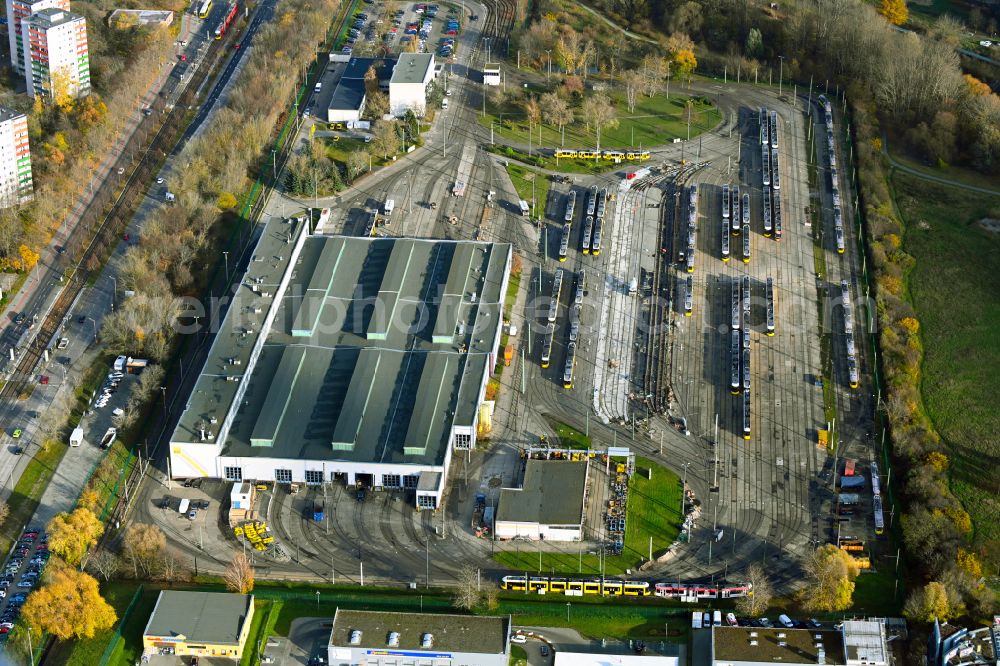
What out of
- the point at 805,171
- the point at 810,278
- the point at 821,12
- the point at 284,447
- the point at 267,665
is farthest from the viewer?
the point at 821,12

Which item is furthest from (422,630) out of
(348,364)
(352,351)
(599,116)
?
(599,116)

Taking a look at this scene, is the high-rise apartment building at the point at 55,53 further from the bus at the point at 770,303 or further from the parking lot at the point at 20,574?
the bus at the point at 770,303

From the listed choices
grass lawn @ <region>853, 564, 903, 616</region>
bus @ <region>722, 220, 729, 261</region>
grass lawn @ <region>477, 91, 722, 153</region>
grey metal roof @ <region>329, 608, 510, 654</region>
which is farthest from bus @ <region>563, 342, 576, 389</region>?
grass lawn @ <region>477, 91, 722, 153</region>

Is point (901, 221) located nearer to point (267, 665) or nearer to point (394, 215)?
point (394, 215)

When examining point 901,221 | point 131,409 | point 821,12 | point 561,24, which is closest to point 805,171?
point 901,221

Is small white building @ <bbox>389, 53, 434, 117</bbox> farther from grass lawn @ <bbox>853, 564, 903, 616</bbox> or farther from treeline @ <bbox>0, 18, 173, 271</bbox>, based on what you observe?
grass lawn @ <bbox>853, 564, 903, 616</bbox>

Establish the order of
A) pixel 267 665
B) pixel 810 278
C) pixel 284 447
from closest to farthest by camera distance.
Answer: pixel 267 665 → pixel 284 447 → pixel 810 278

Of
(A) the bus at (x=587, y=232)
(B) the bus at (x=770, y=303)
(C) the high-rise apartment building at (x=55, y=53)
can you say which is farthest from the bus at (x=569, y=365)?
(C) the high-rise apartment building at (x=55, y=53)
